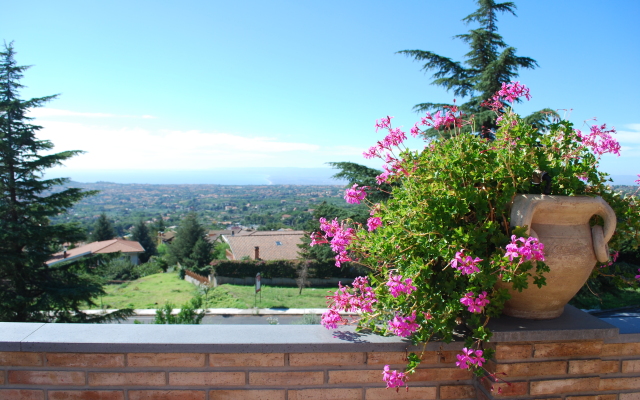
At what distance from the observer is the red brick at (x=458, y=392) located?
1.77 m

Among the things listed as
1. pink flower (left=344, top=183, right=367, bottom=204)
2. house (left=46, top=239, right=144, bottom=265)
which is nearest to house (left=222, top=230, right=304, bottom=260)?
house (left=46, top=239, right=144, bottom=265)

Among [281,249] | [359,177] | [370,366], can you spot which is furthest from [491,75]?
[281,249]

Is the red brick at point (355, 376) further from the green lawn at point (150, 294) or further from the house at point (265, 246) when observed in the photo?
the house at point (265, 246)

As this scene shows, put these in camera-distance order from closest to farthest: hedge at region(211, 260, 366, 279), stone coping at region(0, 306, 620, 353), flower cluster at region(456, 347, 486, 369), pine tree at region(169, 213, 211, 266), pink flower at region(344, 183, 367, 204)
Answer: flower cluster at region(456, 347, 486, 369) < stone coping at region(0, 306, 620, 353) < pink flower at region(344, 183, 367, 204) < hedge at region(211, 260, 366, 279) < pine tree at region(169, 213, 211, 266)

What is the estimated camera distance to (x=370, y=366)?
1696 mm

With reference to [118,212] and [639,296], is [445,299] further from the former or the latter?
[118,212]

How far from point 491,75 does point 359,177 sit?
4733 millimetres

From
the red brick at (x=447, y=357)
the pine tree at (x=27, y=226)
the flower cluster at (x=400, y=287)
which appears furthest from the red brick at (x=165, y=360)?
the pine tree at (x=27, y=226)

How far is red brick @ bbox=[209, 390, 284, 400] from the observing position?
5.49 feet

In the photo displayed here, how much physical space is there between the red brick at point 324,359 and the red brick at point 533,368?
59 cm

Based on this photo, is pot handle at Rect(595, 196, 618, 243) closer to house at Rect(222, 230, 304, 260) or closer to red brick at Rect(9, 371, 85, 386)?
red brick at Rect(9, 371, 85, 386)

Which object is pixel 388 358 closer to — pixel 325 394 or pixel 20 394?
pixel 325 394

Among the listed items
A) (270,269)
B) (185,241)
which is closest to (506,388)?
(270,269)

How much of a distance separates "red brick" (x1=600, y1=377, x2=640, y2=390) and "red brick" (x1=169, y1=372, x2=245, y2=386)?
1.65 meters
